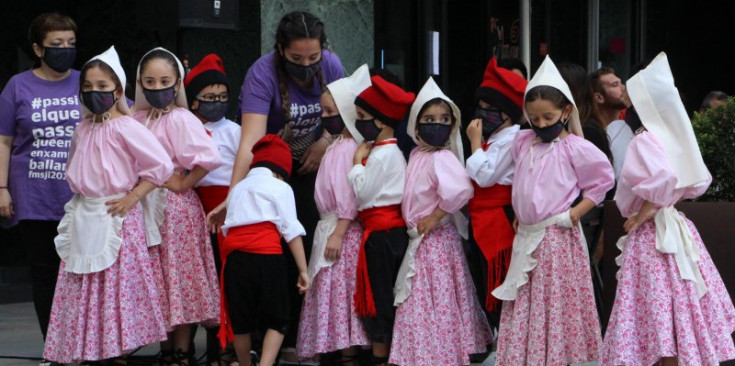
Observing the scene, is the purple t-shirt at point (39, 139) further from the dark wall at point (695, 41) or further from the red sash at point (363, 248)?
the dark wall at point (695, 41)

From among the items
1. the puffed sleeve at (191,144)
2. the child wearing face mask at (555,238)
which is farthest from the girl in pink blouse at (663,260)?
the puffed sleeve at (191,144)

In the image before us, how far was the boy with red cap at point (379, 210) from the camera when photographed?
698cm

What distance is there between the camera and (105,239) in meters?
6.76

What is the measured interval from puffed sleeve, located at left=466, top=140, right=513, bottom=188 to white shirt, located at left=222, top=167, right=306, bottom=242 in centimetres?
95

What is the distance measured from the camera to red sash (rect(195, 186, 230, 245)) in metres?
7.36

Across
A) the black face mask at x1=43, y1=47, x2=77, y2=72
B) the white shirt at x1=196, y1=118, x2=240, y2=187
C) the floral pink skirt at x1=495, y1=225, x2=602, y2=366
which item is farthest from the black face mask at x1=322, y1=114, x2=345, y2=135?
the black face mask at x1=43, y1=47, x2=77, y2=72

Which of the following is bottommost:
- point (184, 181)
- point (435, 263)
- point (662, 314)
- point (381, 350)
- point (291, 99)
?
point (381, 350)

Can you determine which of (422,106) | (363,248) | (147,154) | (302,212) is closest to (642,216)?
(422,106)

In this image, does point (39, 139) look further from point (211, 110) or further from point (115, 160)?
point (211, 110)

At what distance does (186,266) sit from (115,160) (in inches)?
27.9

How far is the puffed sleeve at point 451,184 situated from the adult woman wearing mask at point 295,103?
2.78 feet

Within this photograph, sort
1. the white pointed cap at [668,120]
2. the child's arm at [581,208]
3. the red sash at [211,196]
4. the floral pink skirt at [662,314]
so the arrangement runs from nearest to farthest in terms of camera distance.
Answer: the floral pink skirt at [662,314]
the white pointed cap at [668,120]
the child's arm at [581,208]
the red sash at [211,196]

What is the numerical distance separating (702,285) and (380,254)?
1.70m

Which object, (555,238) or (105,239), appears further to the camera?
(105,239)
